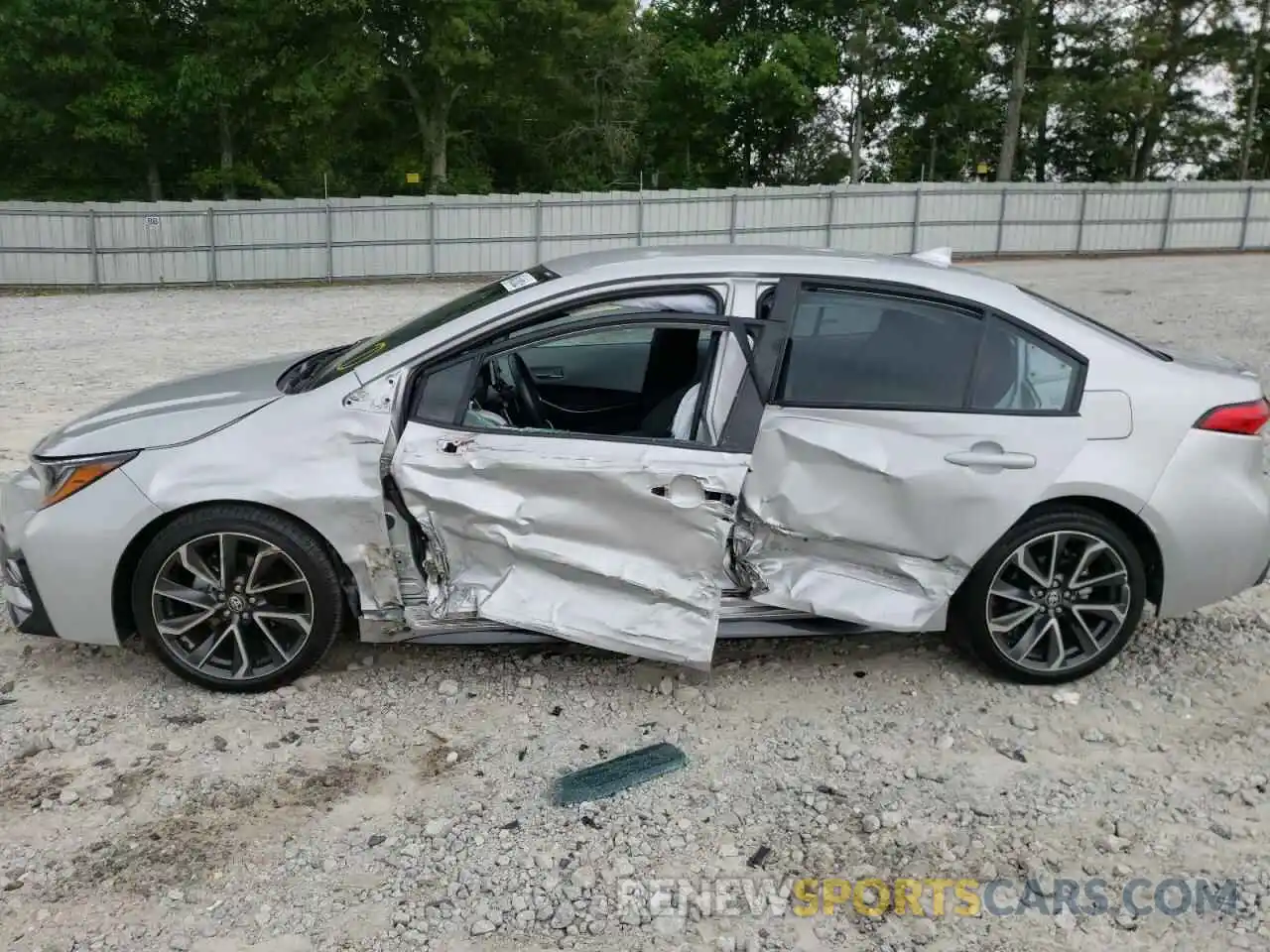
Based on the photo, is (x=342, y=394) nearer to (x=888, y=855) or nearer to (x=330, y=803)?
(x=330, y=803)

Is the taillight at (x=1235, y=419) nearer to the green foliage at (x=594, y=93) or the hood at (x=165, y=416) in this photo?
the hood at (x=165, y=416)

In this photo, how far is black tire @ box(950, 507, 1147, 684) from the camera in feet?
13.2

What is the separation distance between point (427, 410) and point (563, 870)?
5.42 ft

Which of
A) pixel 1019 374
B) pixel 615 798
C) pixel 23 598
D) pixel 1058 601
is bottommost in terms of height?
pixel 615 798

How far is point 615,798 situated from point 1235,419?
2.65m

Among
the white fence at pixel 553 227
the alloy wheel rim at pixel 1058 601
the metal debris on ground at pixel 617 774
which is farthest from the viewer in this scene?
the white fence at pixel 553 227

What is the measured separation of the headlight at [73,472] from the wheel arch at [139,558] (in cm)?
26

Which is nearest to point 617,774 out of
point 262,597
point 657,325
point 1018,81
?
point 262,597

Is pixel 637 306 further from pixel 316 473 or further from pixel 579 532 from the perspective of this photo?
pixel 316 473

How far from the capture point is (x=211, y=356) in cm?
1216

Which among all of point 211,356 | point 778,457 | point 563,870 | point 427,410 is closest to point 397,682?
point 427,410

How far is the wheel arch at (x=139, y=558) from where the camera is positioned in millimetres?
3887

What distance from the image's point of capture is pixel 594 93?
33.0m

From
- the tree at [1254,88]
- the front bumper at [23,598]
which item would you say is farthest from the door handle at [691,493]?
the tree at [1254,88]
